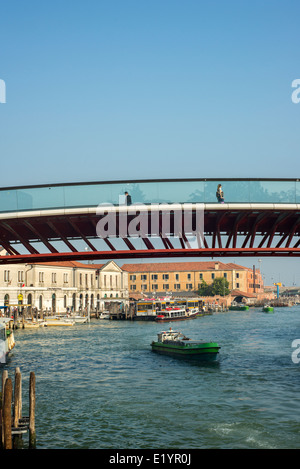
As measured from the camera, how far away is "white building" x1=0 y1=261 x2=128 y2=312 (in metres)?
89.2

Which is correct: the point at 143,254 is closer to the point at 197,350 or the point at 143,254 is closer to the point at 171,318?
the point at 197,350

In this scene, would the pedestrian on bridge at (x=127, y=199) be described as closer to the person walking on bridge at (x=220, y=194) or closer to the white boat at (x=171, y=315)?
the person walking on bridge at (x=220, y=194)

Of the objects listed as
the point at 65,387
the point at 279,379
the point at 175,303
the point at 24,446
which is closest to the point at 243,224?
Result: the point at 279,379

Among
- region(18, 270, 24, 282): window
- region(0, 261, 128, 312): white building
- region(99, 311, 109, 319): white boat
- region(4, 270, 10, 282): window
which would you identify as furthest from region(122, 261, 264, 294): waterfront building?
region(4, 270, 10, 282): window

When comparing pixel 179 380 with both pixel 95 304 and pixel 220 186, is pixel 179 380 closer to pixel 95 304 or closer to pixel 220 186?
pixel 220 186

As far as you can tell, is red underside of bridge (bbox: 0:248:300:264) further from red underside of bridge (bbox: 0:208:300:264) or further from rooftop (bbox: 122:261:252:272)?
rooftop (bbox: 122:261:252:272)

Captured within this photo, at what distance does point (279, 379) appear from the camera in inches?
1144

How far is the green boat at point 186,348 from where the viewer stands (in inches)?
1481

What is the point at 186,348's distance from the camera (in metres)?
38.8

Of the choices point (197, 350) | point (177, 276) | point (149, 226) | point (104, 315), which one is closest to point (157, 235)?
point (149, 226)

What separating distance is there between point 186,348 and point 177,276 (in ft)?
393

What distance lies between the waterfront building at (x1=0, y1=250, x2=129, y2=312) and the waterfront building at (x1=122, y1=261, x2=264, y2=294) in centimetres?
2480

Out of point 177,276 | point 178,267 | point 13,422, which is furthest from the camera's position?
point 178,267

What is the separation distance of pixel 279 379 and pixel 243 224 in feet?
31.5
